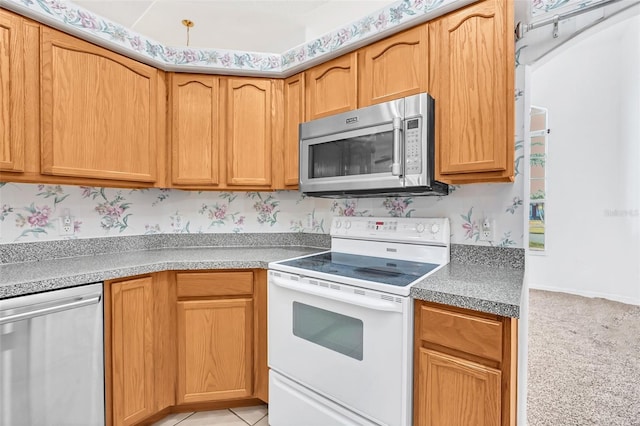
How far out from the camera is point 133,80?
6.07 ft

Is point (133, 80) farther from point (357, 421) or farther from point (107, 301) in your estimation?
point (357, 421)

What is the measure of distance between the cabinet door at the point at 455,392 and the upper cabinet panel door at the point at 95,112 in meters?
1.88

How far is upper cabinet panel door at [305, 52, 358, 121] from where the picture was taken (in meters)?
1.77

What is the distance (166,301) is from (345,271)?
40.3 inches

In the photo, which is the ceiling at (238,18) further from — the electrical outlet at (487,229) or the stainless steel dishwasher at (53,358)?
the stainless steel dishwasher at (53,358)

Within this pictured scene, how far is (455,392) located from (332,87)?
1659mm

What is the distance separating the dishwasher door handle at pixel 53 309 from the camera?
116 centimetres

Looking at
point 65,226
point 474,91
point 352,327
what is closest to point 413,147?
point 474,91

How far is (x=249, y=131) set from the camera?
6.86 feet

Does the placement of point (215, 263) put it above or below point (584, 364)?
above

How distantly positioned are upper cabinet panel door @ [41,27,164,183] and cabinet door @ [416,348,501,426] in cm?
188

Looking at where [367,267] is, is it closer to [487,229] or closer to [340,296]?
[340,296]

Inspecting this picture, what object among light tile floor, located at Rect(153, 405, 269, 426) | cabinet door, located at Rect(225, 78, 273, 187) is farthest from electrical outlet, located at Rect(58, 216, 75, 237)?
light tile floor, located at Rect(153, 405, 269, 426)

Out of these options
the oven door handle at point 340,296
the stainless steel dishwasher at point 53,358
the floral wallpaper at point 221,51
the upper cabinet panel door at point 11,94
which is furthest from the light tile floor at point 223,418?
the floral wallpaper at point 221,51
